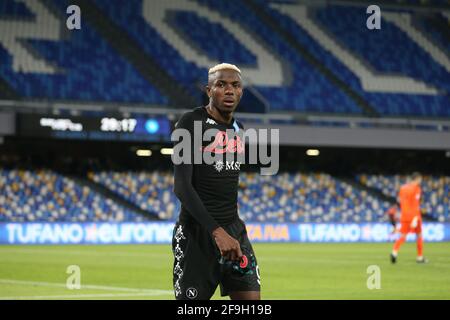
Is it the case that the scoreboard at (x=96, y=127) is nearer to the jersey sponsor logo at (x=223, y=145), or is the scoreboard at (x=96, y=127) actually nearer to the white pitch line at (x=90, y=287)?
the white pitch line at (x=90, y=287)

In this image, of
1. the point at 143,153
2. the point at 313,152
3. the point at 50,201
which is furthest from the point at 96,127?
the point at 313,152

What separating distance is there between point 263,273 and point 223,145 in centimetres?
1408

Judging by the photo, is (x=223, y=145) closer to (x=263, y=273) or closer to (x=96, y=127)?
(x=263, y=273)

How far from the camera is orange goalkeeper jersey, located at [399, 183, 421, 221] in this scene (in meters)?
24.4

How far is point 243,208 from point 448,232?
322 inches

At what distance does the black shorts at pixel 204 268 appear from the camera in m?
7.14

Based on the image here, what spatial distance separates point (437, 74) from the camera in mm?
46500

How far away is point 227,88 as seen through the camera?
7086 millimetres

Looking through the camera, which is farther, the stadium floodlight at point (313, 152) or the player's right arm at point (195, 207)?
the stadium floodlight at point (313, 152)

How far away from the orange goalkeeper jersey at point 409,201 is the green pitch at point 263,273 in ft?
3.84

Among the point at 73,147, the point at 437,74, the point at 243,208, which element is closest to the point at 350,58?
the point at 437,74

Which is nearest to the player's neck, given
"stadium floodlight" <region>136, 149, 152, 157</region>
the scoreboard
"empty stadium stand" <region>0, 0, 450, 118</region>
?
the scoreboard

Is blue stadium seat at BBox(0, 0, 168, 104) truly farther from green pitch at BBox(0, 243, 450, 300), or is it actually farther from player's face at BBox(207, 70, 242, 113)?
player's face at BBox(207, 70, 242, 113)

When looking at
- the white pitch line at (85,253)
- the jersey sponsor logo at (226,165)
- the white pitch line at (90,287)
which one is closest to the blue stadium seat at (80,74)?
the white pitch line at (85,253)
